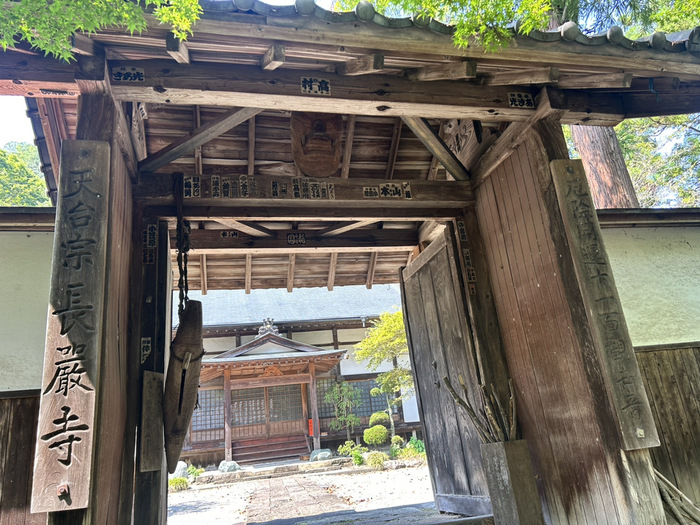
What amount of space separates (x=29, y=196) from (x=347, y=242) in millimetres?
18922

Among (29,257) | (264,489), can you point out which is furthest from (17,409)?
(264,489)

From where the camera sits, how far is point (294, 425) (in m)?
16.3

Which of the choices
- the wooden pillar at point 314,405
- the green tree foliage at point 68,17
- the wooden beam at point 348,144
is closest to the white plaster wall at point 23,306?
the green tree foliage at point 68,17

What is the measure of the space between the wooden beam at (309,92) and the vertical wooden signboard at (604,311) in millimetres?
800

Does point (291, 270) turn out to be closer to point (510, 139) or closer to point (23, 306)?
point (23, 306)

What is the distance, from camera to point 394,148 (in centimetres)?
537

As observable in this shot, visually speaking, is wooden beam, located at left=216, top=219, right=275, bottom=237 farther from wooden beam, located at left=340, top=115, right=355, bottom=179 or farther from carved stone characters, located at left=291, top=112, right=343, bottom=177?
wooden beam, located at left=340, top=115, right=355, bottom=179

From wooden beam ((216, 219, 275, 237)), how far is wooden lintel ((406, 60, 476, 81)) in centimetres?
245

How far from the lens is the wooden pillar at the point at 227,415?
14820 mm

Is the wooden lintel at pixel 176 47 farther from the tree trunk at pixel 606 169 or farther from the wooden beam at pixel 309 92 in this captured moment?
the tree trunk at pixel 606 169

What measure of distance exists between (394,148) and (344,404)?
1270 cm

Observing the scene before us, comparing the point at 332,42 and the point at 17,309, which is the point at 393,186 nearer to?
the point at 332,42

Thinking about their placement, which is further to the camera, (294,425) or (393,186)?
(294,425)

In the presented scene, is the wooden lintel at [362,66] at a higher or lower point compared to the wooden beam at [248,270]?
higher
